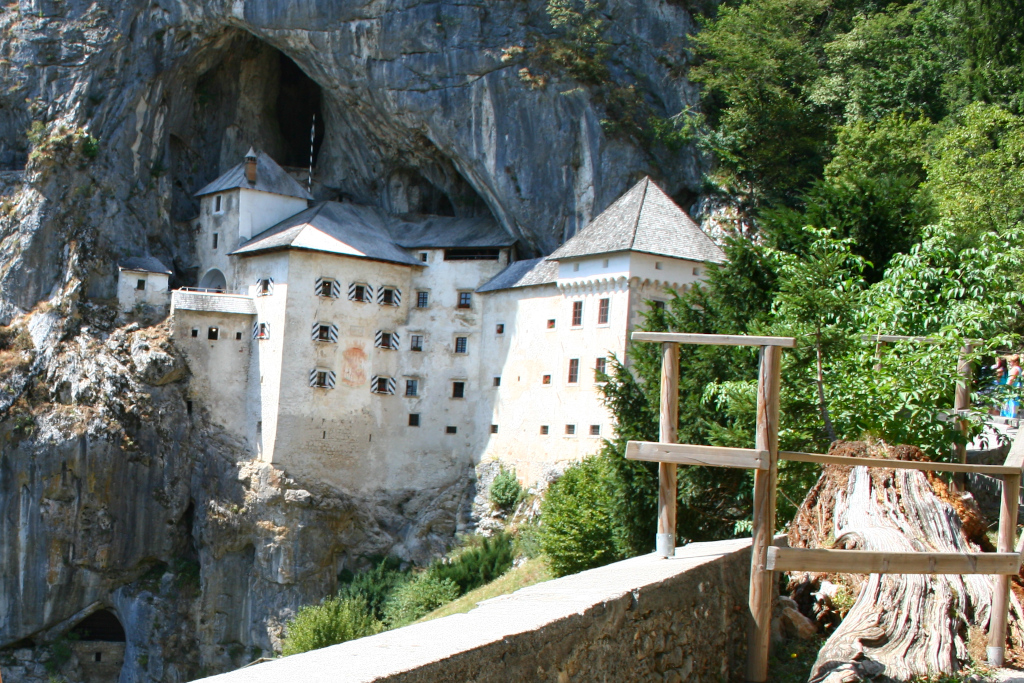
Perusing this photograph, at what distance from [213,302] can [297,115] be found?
15.5 meters

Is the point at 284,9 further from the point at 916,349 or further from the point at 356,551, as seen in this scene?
the point at 916,349

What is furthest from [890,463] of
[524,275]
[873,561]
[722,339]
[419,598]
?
[524,275]

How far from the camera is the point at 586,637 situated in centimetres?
834

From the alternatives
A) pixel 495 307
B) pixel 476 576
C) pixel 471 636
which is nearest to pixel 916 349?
pixel 471 636

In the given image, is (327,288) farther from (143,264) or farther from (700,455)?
(700,455)

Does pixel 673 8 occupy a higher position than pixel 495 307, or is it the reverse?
pixel 673 8

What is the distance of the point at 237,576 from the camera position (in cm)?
4481

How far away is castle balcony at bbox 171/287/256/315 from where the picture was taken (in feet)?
148

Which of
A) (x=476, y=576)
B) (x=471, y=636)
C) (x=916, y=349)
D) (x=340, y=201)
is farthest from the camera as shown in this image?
(x=340, y=201)

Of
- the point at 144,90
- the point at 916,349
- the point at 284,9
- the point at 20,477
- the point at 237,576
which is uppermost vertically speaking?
the point at 284,9

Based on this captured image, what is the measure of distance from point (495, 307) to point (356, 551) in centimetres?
1212

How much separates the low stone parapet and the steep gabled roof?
3493 centimetres

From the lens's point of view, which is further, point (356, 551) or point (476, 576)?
point (356, 551)

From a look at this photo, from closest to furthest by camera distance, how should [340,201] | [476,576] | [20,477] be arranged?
[476,576], [20,477], [340,201]
